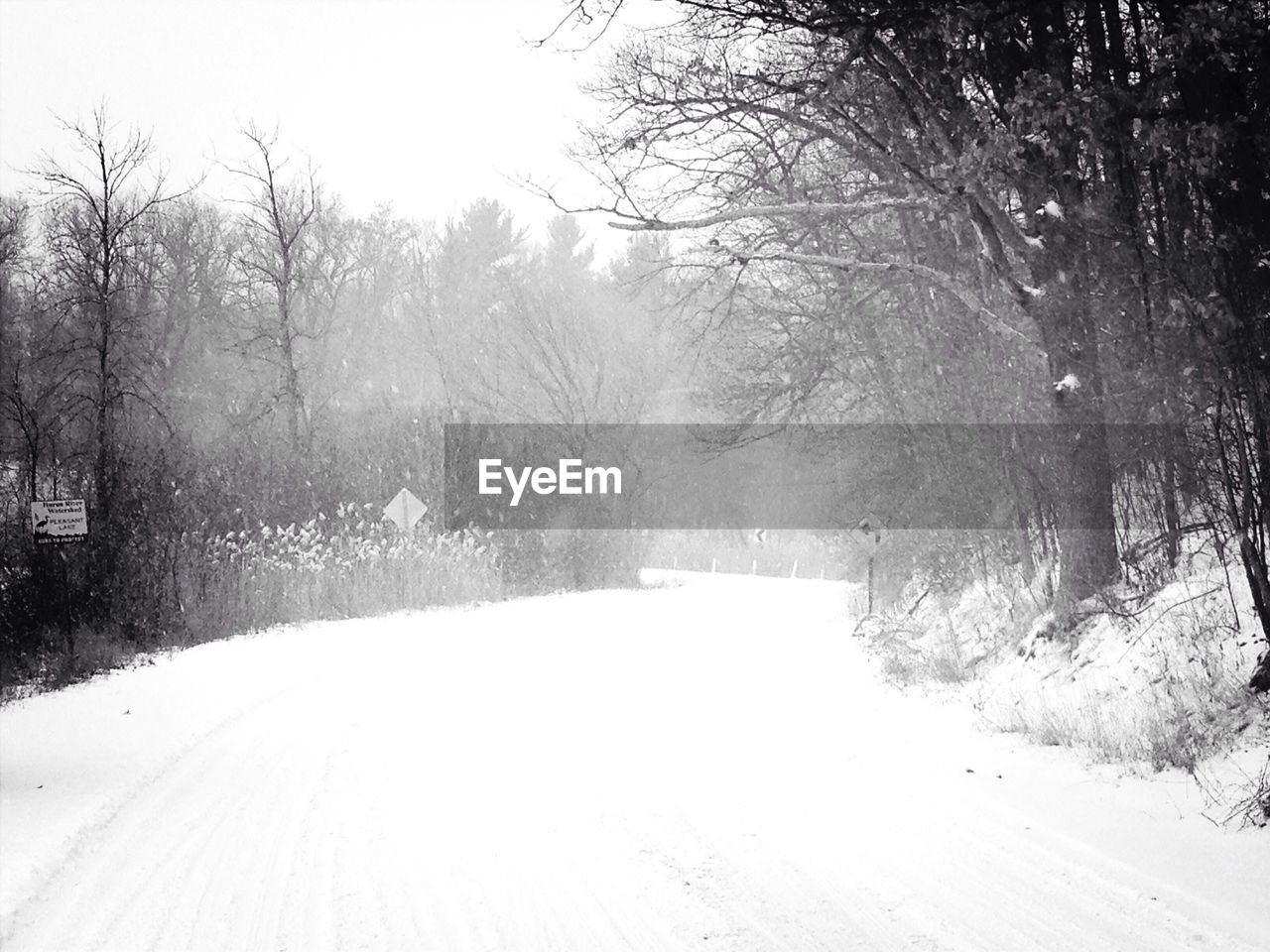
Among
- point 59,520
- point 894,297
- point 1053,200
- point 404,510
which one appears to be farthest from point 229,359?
point 1053,200

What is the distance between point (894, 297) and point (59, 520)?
34.0 ft

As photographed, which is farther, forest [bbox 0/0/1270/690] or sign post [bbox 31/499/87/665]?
sign post [bbox 31/499/87/665]

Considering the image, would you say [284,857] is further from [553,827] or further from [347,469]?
[347,469]

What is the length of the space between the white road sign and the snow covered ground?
1772 mm

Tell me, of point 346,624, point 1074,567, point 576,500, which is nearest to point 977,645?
point 1074,567

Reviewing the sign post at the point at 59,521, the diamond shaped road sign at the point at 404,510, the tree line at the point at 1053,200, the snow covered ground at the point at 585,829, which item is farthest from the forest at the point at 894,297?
the snow covered ground at the point at 585,829

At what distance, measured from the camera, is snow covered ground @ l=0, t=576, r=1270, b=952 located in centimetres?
368

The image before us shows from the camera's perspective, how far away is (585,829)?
15.8 feet

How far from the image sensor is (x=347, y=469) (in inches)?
842

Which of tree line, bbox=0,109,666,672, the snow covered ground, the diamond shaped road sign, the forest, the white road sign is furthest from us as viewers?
the diamond shaped road sign

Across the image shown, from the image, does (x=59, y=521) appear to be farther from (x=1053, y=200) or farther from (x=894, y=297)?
(x=894, y=297)

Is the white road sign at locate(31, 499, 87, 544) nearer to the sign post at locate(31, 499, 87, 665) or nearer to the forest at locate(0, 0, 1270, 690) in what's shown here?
the sign post at locate(31, 499, 87, 665)

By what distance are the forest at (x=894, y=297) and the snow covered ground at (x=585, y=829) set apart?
1855 millimetres

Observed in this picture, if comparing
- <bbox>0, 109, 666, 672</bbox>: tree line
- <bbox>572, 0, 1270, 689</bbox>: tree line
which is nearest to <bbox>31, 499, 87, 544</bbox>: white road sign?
<bbox>0, 109, 666, 672</bbox>: tree line
